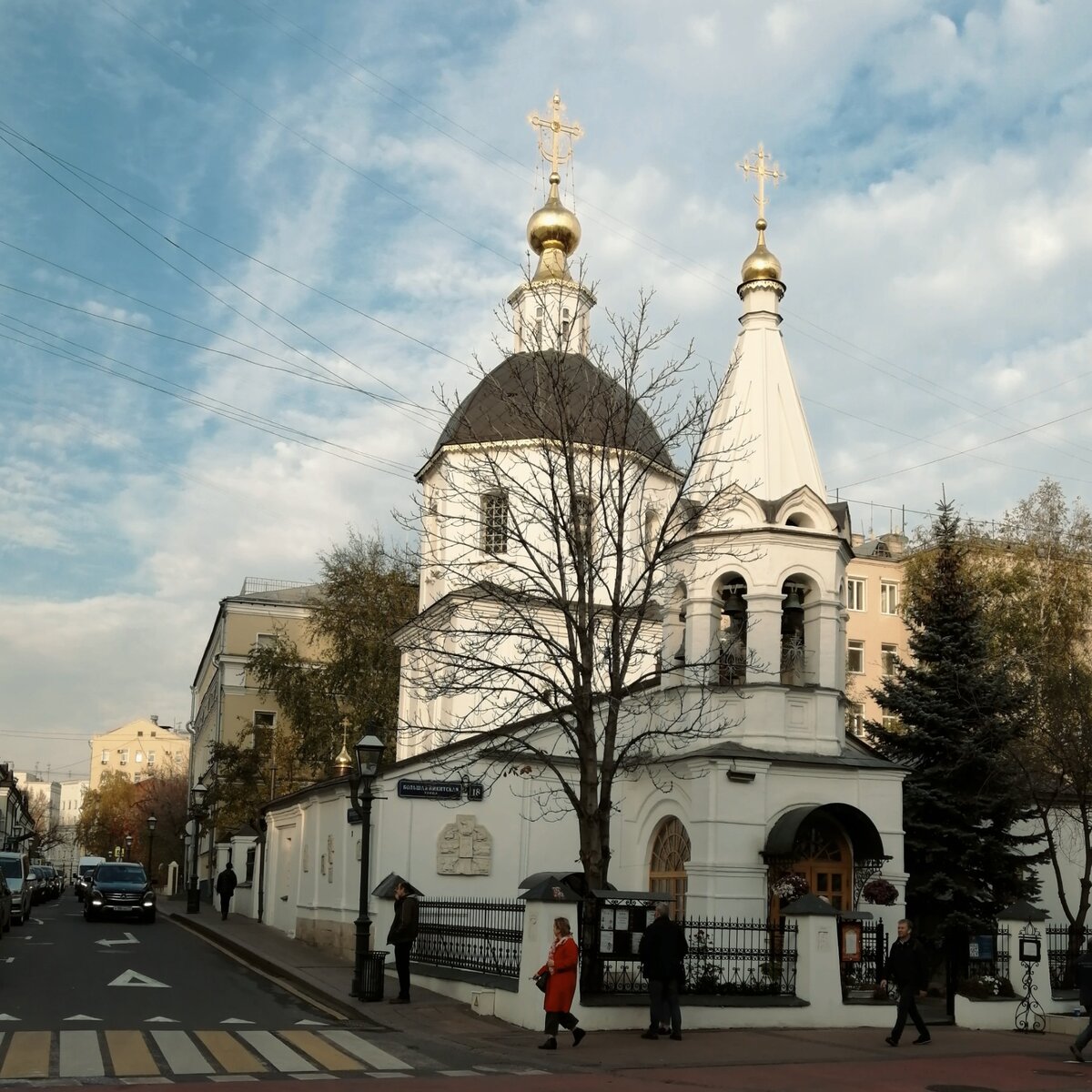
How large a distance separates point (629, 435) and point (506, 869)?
9102mm

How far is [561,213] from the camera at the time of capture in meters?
33.2

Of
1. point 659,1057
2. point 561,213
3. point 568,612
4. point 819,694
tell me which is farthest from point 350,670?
point 659,1057

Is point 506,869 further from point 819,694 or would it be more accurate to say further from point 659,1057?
point 659,1057

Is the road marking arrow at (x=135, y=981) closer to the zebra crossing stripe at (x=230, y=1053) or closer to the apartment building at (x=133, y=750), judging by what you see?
the zebra crossing stripe at (x=230, y=1053)

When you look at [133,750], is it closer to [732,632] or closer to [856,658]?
[856,658]

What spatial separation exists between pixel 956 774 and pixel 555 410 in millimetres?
10869

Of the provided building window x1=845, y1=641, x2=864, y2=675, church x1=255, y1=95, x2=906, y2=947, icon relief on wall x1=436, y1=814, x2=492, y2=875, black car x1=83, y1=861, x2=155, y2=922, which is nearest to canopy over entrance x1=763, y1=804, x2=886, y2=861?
church x1=255, y1=95, x2=906, y2=947

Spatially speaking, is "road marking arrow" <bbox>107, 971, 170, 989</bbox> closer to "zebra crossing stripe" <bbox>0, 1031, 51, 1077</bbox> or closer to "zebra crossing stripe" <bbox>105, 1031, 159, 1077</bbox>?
"zebra crossing stripe" <bbox>105, 1031, 159, 1077</bbox>

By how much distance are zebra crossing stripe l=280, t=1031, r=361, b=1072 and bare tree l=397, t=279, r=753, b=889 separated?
4.42m

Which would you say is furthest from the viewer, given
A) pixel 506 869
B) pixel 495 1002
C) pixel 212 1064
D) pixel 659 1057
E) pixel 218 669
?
pixel 218 669

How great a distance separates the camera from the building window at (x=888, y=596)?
62438 mm

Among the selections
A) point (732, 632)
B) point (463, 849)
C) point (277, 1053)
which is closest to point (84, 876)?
point (463, 849)

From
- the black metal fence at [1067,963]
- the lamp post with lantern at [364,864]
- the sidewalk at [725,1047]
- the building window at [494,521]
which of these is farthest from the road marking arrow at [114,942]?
the black metal fence at [1067,963]

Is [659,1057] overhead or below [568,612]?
below
